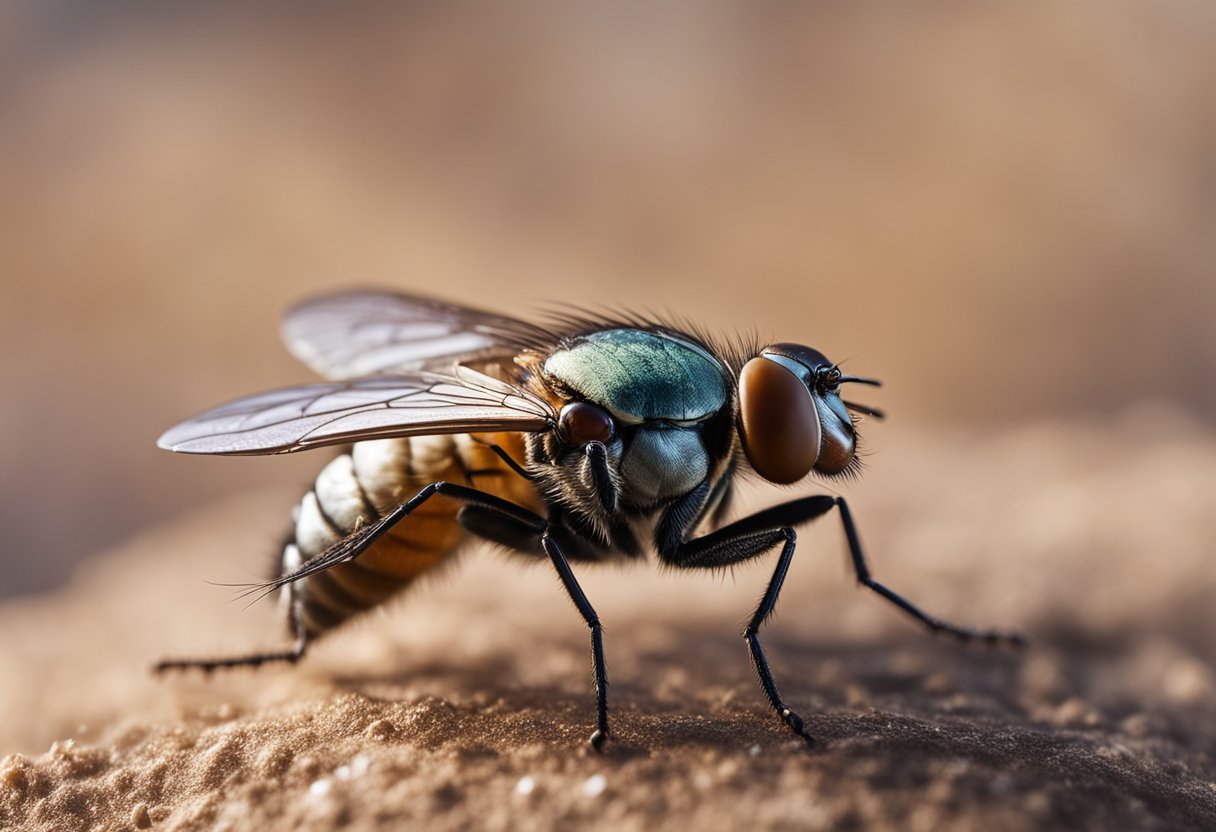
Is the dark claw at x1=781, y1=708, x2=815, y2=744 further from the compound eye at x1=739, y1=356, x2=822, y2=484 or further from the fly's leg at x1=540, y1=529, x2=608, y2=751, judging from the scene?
the compound eye at x1=739, y1=356, x2=822, y2=484

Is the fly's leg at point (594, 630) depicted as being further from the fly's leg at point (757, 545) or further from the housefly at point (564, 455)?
the fly's leg at point (757, 545)

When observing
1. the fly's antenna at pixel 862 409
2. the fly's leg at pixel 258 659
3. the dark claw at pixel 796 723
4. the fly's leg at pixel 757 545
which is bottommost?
the fly's leg at pixel 258 659

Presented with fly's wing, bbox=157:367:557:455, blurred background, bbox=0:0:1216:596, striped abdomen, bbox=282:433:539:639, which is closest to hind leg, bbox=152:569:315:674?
striped abdomen, bbox=282:433:539:639

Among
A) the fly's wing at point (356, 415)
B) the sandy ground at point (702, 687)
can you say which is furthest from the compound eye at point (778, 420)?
the sandy ground at point (702, 687)

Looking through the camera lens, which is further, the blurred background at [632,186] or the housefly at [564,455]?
the blurred background at [632,186]

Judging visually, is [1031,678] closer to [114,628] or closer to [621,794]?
[621,794]

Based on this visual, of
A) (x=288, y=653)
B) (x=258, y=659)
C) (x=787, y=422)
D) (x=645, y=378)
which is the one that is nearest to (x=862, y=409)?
(x=787, y=422)

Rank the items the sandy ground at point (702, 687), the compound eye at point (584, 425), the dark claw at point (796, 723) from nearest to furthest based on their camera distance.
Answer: the sandy ground at point (702, 687) < the dark claw at point (796, 723) < the compound eye at point (584, 425)

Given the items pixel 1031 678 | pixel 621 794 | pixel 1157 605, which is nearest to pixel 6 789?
pixel 621 794

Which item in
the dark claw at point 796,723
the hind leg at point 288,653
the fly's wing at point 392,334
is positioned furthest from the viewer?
the fly's wing at point 392,334

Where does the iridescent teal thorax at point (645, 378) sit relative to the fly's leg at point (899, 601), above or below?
above
